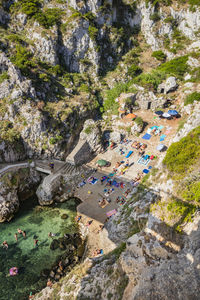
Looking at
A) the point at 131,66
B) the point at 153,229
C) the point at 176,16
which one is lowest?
the point at 153,229

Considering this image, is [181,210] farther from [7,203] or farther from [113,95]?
[113,95]

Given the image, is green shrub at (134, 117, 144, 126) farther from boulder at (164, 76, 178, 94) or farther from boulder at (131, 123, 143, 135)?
boulder at (164, 76, 178, 94)

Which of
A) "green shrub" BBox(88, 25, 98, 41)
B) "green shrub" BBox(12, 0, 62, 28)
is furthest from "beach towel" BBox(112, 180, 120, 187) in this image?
"green shrub" BBox(12, 0, 62, 28)

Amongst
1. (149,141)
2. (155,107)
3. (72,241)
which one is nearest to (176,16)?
(155,107)

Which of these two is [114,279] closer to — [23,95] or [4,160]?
[4,160]

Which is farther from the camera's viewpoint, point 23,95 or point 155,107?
point 155,107

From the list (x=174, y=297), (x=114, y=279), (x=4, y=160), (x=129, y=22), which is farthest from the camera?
(x=129, y=22)

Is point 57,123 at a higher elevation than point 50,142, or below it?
higher

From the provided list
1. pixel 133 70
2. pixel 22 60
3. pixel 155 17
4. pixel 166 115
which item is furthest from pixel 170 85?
pixel 22 60
